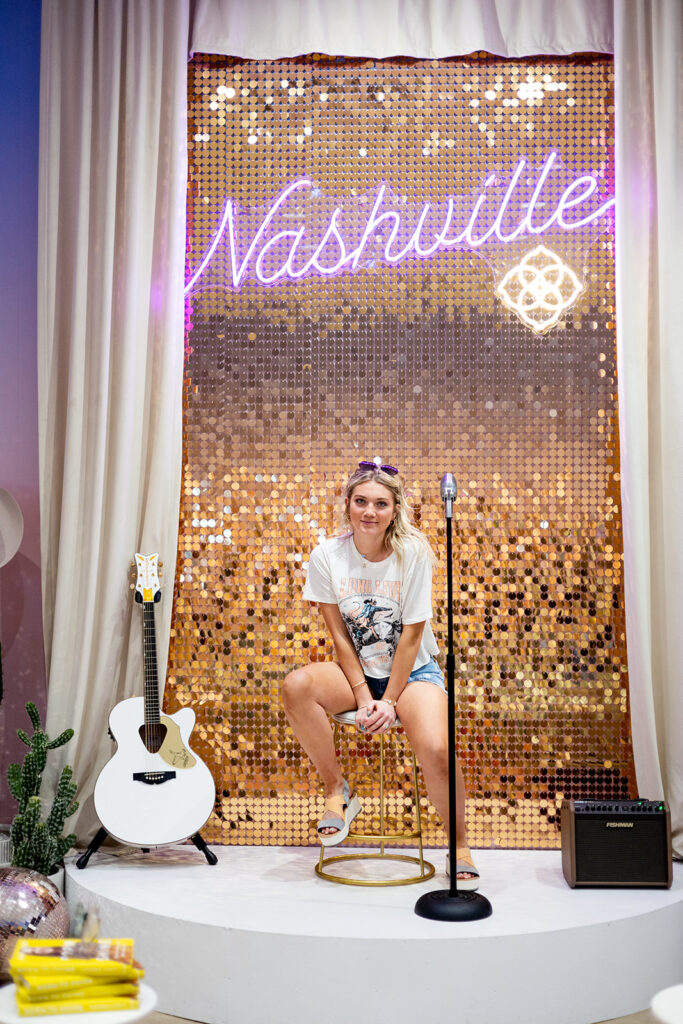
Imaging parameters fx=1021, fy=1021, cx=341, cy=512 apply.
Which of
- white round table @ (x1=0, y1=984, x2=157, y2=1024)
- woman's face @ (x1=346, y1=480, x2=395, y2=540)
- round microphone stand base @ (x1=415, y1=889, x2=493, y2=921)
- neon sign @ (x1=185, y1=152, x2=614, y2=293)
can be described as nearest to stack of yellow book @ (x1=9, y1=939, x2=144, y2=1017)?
white round table @ (x1=0, y1=984, x2=157, y2=1024)

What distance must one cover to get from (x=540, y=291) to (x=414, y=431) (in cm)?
76

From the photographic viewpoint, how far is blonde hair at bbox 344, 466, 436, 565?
3689 millimetres

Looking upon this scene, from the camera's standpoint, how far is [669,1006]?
6.39 feet

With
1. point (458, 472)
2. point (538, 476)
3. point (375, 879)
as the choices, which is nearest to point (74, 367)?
point (458, 472)

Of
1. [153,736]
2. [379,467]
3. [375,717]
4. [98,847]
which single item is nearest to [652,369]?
[379,467]

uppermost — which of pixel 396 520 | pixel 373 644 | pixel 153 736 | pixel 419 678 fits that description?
pixel 396 520

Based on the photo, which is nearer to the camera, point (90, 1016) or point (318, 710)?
point (90, 1016)

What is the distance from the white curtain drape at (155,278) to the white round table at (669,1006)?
1842mm

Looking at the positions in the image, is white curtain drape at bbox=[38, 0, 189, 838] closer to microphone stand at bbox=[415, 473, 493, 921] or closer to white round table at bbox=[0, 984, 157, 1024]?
microphone stand at bbox=[415, 473, 493, 921]

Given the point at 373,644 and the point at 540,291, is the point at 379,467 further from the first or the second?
the point at 540,291

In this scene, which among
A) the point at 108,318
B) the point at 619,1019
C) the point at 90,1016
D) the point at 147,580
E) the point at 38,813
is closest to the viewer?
the point at 90,1016

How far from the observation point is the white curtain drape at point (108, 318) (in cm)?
396

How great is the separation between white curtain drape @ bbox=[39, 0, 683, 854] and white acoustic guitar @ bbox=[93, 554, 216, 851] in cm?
24

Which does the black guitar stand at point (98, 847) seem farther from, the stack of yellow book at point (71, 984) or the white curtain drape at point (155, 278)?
the stack of yellow book at point (71, 984)
